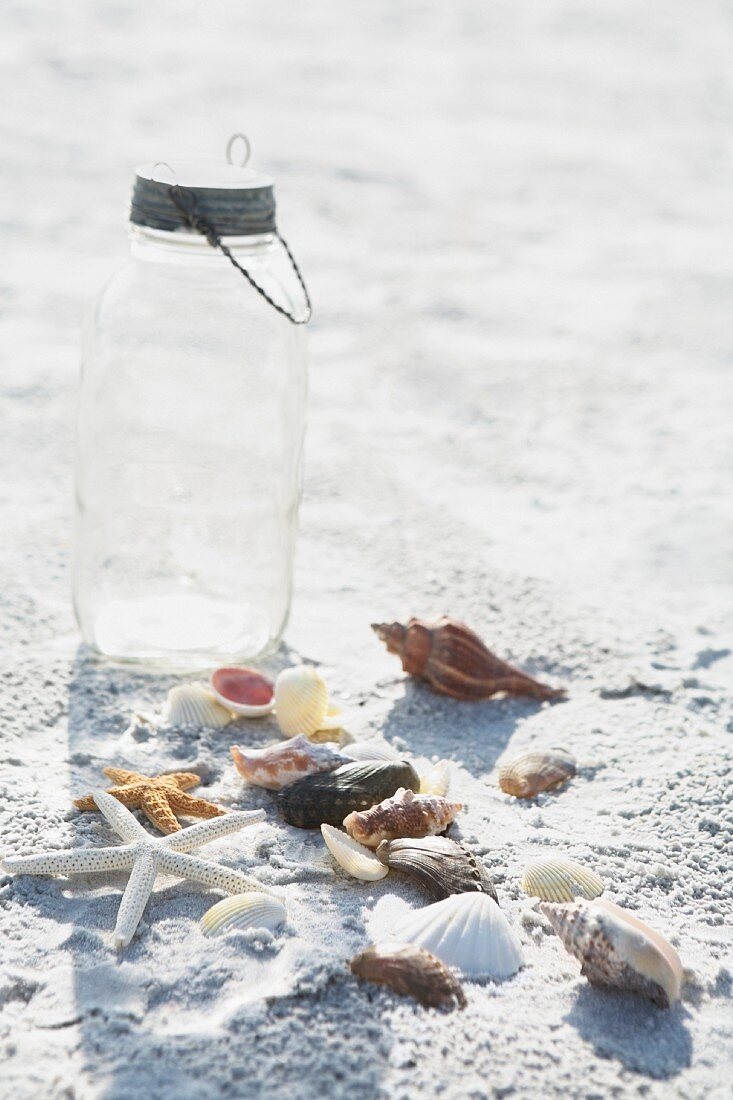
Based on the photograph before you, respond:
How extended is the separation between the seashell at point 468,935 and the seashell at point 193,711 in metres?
0.74

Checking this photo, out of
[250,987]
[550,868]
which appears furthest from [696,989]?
[250,987]

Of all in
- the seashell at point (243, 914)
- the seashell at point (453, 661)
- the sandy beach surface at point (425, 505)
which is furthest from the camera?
the seashell at point (453, 661)

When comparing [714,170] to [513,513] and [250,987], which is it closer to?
[513,513]

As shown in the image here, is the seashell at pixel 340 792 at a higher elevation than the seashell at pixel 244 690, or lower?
higher

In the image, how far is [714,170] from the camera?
6.44 meters

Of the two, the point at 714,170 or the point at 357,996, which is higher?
the point at 714,170

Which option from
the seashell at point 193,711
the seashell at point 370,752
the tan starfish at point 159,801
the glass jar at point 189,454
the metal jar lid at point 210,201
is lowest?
the seashell at point 193,711

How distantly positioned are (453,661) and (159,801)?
2.53ft

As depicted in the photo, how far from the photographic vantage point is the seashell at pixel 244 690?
2330 millimetres

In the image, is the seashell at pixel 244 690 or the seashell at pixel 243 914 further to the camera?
the seashell at pixel 244 690

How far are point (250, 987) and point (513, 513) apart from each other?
2074 mm

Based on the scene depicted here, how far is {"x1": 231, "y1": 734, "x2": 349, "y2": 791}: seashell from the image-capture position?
201 cm

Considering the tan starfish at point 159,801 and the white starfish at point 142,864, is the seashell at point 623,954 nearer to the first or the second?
the white starfish at point 142,864

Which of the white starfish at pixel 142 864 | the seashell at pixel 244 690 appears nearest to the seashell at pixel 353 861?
the white starfish at pixel 142 864
